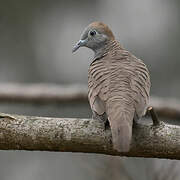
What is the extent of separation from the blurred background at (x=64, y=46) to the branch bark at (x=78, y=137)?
592 cm

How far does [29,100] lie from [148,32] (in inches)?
210

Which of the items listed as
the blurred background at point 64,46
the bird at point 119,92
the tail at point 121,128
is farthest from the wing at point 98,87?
the blurred background at point 64,46

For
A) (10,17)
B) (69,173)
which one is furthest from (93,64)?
(10,17)

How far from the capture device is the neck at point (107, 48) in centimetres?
581

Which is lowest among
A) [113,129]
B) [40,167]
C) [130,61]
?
[113,129]

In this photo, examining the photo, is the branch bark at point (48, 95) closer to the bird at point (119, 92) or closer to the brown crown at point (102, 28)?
the brown crown at point (102, 28)

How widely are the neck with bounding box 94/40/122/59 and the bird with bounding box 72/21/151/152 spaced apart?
0.20 meters

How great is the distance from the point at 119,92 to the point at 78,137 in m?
0.54

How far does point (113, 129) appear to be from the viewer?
4148 mm

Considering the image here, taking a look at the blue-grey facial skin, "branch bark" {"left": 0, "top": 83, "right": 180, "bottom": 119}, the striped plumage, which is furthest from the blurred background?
the striped plumage

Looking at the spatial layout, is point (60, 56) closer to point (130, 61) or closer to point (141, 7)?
point (141, 7)

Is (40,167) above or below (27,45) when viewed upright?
below

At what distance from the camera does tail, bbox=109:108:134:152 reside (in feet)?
13.0

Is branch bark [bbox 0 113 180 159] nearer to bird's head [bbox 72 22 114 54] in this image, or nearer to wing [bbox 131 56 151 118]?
wing [bbox 131 56 151 118]
